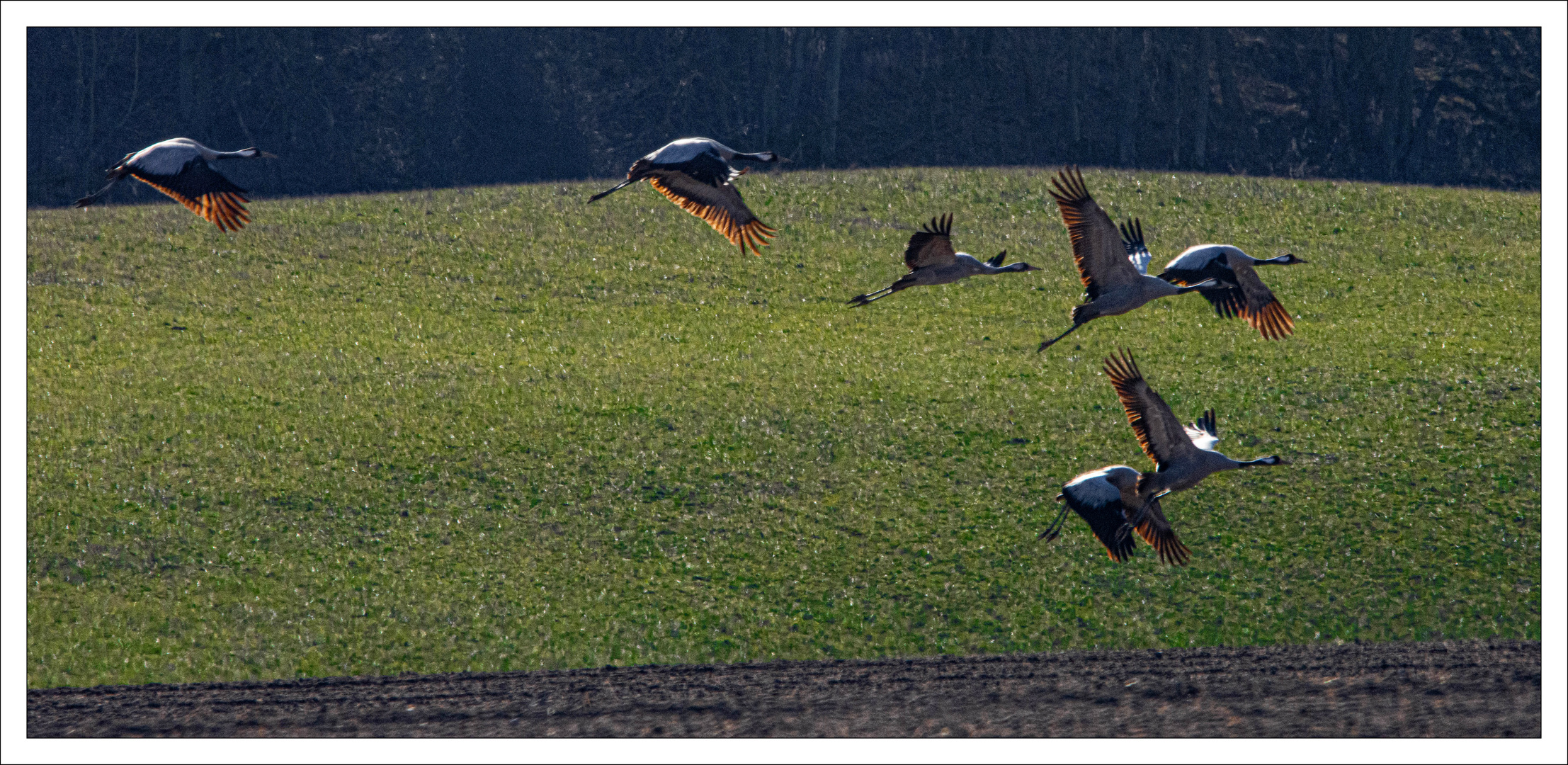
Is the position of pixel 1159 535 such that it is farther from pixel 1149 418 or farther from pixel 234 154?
pixel 234 154

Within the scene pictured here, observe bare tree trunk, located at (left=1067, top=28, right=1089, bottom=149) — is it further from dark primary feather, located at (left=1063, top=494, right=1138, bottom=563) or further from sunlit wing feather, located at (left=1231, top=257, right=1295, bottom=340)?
dark primary feather, located at (left=1063, top=494, right=1138, bottom=563)

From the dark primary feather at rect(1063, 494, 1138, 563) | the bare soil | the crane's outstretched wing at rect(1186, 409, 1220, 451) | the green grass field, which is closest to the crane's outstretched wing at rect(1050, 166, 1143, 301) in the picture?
the crane's outstretched wing at rect(1186, 409, 1220, 451)

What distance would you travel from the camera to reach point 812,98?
178 feet

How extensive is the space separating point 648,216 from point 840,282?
25.7 ft

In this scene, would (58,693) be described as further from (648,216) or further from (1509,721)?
(648,216)

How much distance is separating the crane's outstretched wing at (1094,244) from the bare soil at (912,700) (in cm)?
761

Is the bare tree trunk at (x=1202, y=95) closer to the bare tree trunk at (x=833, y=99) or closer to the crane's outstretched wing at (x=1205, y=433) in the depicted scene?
the bare tree trunk at (x=833, y=99)

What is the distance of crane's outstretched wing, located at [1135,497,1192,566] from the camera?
16625 mm

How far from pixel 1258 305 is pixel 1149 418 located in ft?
8.63

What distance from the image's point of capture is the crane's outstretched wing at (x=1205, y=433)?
17.8 m

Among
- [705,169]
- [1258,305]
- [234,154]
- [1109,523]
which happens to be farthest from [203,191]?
[1258,305]

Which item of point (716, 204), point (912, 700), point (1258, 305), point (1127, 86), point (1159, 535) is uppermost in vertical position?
point (1127, 86)

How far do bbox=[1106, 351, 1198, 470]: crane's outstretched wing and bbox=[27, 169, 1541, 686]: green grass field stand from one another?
8.50 metres

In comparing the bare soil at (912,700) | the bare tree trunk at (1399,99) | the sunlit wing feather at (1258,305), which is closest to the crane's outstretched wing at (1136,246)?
the sunlit wing feather at (1258,305)
